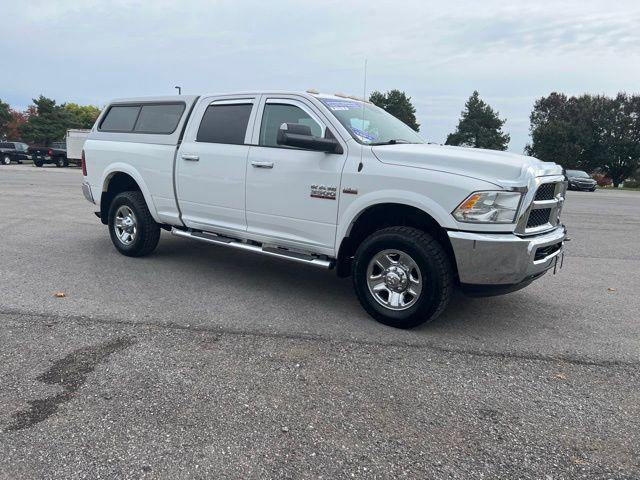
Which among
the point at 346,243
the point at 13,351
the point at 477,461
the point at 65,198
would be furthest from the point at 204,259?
the point at 65,198

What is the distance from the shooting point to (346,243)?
15.8 ft

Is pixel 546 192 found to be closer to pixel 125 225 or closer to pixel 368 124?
pixel 368 124

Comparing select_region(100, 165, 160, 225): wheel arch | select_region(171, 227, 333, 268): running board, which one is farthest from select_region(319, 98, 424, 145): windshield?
select_region(100, 165, 160, 225): wheel arch

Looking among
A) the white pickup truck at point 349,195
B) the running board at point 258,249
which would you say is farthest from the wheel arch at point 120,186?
the running board at point 258,249

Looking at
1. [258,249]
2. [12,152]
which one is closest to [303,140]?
[258,249]

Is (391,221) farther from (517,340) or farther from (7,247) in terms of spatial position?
(7,247)

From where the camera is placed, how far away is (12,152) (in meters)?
36.7

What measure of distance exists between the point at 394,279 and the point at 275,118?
2083 millimetres

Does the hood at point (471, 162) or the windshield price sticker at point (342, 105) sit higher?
the windshield price sticker at point (342, 105)

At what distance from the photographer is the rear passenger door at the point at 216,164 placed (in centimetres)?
549

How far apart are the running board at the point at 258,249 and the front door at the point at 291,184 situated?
0.11 meters

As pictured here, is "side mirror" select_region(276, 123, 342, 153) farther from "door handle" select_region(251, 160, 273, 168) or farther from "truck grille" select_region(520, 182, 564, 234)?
"truck grille" select_region(520, 182, 564, 234)

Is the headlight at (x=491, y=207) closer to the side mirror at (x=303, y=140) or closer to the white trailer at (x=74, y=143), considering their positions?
the side mirror at (x=303, y=140)

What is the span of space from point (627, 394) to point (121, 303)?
418 cm
